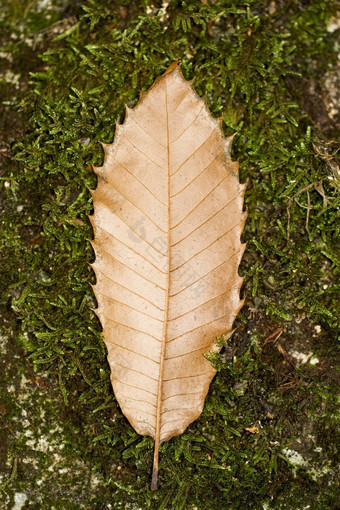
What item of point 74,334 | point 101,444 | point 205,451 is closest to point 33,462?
point 101,444

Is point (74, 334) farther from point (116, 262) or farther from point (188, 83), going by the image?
point (188, 83)

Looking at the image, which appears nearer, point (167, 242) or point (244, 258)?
point (167, 242)

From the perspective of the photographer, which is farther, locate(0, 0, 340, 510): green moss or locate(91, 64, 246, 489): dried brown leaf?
locate(0, 0, 340, 510): green moss

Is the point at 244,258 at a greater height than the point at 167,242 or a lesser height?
lesser

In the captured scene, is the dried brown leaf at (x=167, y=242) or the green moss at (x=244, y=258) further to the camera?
the green moss at (x=244, y=258)
